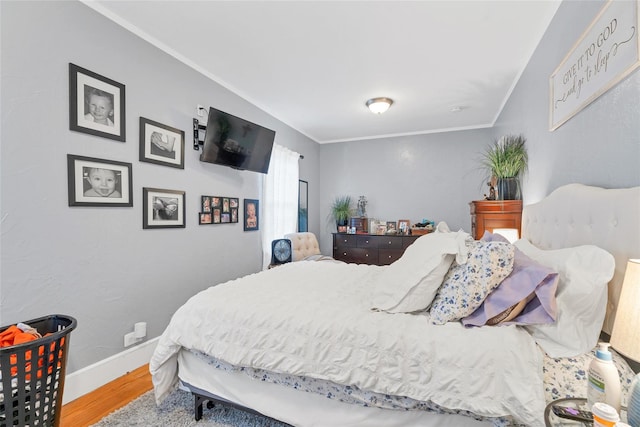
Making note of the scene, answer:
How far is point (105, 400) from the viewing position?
189 centimetres

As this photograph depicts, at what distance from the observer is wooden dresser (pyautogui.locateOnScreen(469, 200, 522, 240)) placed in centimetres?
269

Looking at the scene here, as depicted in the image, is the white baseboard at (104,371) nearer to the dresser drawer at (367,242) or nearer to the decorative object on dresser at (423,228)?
the dresser drawer at (367,242)

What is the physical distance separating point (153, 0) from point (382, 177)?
12.9 feet

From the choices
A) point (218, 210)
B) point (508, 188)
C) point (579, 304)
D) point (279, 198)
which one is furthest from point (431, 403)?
point (279, 198)

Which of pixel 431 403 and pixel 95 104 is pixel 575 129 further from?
pixel 95 104

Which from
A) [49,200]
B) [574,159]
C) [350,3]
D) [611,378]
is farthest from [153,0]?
[611,378]

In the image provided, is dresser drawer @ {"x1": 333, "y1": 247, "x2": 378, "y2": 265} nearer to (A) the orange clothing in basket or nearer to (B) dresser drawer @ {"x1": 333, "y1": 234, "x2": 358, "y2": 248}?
(B) dresser drawer @ {"x1": 333, "y1": 234, "x2": 358, "y2": 248}

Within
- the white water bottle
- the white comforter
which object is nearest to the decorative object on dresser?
the white comforter

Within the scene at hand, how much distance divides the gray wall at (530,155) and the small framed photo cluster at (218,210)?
7.89 ft

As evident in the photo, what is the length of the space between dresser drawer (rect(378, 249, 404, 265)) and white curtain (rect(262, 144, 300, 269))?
1416 mm

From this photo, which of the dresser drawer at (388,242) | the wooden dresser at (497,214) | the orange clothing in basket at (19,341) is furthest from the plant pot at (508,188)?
the orange clothing in basket at (19,341)

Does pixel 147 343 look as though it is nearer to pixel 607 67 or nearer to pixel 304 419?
pixel 304 419

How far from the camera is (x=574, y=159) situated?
65.9 inches

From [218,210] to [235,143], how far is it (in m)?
0.74
